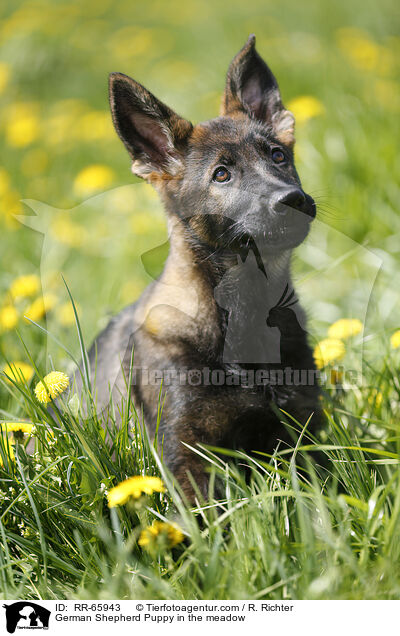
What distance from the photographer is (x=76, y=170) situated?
21.1ft

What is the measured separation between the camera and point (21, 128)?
253 inches

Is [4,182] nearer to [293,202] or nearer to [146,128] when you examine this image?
[146,128]

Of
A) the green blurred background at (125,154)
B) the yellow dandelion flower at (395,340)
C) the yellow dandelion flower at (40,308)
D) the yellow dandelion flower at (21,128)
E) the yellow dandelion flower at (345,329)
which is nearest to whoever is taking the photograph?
the yellow dandelion flower at (395,340)

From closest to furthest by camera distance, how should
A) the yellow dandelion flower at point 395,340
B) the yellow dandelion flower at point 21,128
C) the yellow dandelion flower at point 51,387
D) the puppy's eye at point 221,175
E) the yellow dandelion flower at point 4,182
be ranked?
the yellow dandelion flower at point 51,387 < the puppy's eye at point 221,175 < the yellow dandelion flower at point 395,340 < the yellow dandelion flower at point 4,182 < the yellow dandelion flower at point 21,128

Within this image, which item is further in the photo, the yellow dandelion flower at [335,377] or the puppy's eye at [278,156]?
the yellow dandelion flower at [335,377]

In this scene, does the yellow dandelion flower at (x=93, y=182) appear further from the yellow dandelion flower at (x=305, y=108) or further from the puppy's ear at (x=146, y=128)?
the puppy's ear at (x=146, y=128)

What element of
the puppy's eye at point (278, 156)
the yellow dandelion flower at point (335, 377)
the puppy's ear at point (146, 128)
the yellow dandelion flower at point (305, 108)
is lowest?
the yellow dandelion flower at point (335, 377)

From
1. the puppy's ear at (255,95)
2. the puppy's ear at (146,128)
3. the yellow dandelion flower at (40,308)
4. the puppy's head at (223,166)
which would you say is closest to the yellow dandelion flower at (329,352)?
the puppy's head at (223,166)

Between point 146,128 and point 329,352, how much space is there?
1344 millimetres

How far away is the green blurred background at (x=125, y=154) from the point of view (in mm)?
4031

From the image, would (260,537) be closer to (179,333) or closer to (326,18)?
(179,333)
